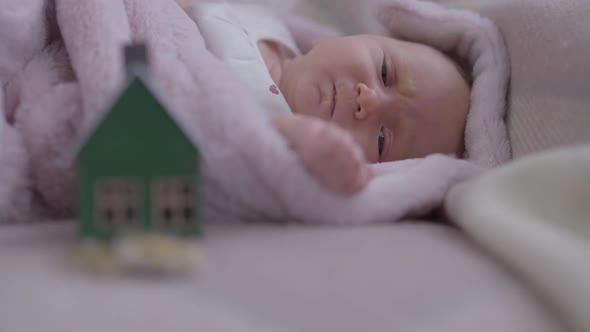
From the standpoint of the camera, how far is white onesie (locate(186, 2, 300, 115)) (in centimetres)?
114

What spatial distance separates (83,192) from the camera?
562 millimetres

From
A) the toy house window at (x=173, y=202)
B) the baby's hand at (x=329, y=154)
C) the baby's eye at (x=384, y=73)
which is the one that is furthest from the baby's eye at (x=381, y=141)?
the toy house window at (x=173, y=202)

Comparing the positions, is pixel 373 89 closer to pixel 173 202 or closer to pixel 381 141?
pixel 381 141

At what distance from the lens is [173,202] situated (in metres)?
0.57

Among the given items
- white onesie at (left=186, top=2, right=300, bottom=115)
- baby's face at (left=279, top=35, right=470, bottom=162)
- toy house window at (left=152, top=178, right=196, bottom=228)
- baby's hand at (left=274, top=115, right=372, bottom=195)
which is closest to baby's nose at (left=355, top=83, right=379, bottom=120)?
baby's face at (left=279, top=35, right=470, bottom=162)

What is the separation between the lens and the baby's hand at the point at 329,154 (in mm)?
637

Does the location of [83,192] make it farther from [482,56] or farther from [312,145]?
[482,56]

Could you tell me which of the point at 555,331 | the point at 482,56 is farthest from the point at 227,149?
the point at 482,56

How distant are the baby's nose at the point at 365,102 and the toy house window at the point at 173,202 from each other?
2.07 feet

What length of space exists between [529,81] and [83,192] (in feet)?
2.83

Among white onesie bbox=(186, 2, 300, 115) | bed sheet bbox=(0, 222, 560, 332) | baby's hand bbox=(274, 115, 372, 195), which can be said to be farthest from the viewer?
white onesie bbox=(186, 2, 300, 115)

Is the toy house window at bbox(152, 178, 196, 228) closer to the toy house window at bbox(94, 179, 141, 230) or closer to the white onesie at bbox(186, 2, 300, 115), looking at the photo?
the toy house window at bbox(94, 179, 141, 230)

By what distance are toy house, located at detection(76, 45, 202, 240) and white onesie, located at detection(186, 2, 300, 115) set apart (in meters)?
0.41

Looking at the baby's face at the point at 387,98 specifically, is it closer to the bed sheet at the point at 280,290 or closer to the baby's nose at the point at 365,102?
the baby's nose at the point at 365,102
